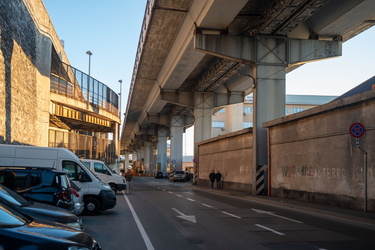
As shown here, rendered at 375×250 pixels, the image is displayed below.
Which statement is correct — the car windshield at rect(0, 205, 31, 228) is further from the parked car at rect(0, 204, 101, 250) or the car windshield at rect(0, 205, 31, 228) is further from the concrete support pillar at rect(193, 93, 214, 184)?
the concrete support pillar at rect(193, 93, 214, 184)

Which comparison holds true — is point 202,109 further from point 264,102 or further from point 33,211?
point 33,211

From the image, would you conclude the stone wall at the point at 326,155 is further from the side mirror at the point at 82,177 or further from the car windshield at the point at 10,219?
the car windshield at the point at 10,219

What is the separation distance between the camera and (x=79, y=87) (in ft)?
133

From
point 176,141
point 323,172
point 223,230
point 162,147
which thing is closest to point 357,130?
point 323,172

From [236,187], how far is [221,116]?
53.3 m

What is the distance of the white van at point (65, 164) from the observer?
45.1ft

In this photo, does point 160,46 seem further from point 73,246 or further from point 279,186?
point 73,246

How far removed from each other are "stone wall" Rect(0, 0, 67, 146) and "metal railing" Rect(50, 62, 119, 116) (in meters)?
3.47

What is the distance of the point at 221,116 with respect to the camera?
275 ft

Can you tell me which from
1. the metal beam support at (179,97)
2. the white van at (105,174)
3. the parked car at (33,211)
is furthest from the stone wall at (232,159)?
the parked car at (33,211)

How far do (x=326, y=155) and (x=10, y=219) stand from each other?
16.1 m

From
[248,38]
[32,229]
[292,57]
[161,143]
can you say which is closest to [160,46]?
[248,38]

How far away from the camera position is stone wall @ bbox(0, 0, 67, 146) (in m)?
21.6

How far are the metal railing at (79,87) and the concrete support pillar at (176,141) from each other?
1196cm
